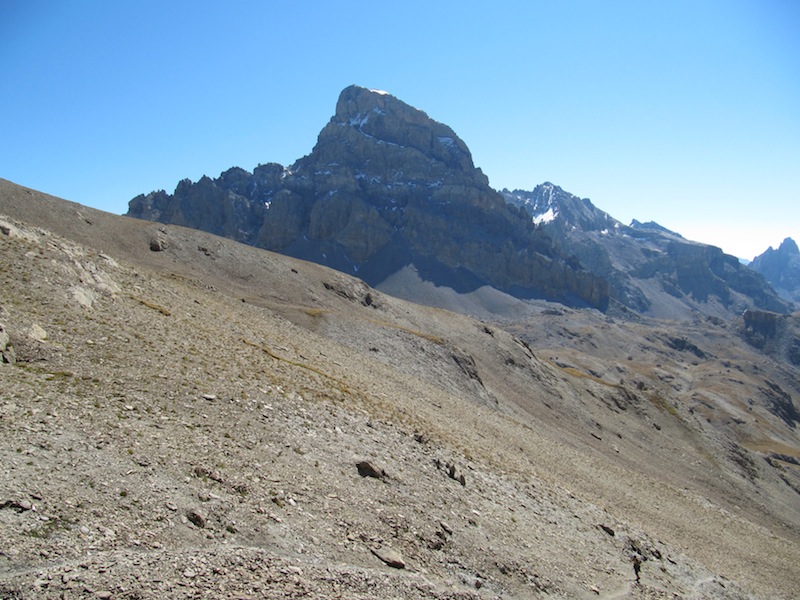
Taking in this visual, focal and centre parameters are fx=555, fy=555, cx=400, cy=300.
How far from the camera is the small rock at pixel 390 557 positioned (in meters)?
15.5

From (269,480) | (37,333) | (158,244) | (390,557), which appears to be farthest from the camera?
(158,244)

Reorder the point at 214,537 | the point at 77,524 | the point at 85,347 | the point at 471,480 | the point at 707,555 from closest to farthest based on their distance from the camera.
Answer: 1. the point at 77,524
2. the point at 214,537
3. the point at 85,347
4. the point at 471,480
5. the point at 707,555

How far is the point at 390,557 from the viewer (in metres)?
15.7

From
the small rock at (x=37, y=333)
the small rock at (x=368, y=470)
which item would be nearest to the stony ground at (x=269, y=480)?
the small rock at (x=368, y=470)

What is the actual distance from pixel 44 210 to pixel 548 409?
63704 millimetres

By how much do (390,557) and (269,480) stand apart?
4.26 m

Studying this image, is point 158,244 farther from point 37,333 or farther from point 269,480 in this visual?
point 269,480

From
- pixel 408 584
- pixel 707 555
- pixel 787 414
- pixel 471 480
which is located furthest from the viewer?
pixel 787 414

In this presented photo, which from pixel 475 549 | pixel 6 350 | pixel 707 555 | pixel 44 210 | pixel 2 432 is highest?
pixel 44 210

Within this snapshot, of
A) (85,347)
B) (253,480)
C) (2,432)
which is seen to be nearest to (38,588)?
(2,432)

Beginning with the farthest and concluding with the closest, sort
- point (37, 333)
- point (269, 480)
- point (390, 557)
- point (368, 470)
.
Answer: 1. point (37, 333)
2. point (368, 470)
3. point (269, 480)
4. point (390, 557)

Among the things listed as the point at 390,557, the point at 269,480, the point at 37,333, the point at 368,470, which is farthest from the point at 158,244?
the point at 390,557

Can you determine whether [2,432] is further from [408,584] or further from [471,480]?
[471,480]

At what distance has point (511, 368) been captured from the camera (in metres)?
72.0
